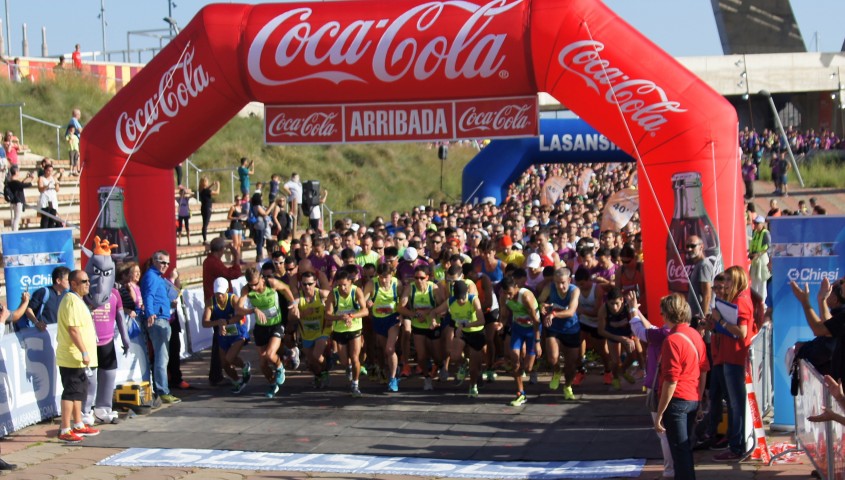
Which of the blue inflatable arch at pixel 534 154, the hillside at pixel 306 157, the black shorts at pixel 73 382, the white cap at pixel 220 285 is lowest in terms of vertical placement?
the black shorts at pixel 73 382

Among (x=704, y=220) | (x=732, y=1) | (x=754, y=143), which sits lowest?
(x=704, y=220)

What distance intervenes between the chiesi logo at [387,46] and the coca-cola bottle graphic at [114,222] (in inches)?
94.5

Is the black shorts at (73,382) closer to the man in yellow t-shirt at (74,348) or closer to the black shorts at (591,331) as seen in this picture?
the man in yellow t-shirt at (74,348)

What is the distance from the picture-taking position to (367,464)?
9508 millimetres

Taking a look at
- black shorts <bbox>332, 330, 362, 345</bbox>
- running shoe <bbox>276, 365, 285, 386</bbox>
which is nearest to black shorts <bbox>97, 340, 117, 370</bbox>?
running shoe <bbox>276, 365, 285, 386</bbox>

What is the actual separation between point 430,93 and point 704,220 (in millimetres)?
3416

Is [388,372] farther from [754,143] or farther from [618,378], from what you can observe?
[754,143]

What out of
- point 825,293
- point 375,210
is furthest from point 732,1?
point 825,293

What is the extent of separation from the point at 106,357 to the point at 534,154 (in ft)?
48.3

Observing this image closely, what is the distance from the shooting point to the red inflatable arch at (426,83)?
11.2 m

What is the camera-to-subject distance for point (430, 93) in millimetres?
12305

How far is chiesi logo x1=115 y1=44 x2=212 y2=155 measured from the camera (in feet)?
41.1

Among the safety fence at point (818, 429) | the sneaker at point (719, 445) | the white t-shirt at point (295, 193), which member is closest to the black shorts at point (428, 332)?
the sneaker at point (719, 445)

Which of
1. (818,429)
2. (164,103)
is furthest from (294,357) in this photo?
(818,429)
